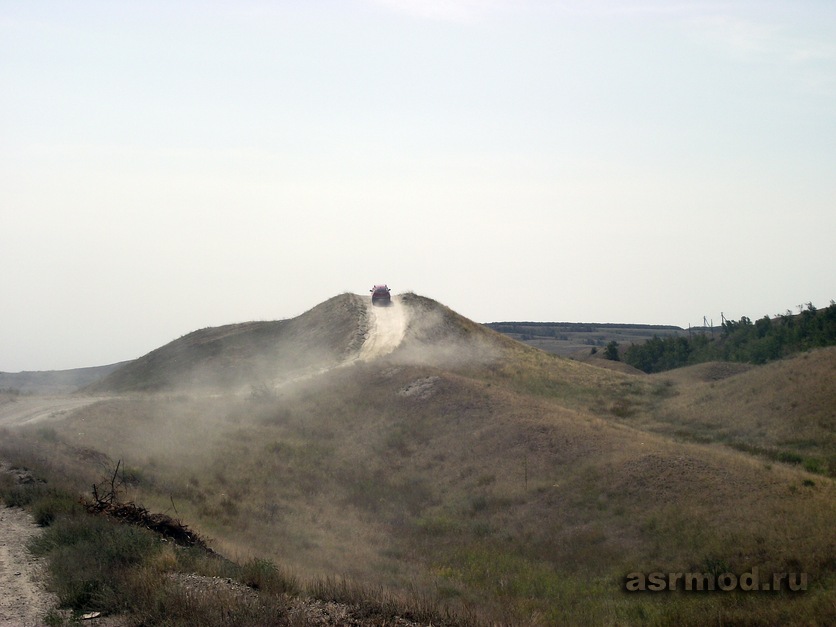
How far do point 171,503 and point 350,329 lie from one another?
102ft

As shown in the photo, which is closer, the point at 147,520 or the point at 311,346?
the point at 147,520

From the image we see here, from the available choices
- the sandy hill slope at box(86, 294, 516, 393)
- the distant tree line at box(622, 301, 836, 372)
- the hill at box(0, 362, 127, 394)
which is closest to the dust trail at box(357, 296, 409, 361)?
the sandy hill slope at box(86, 294, 516, 393)

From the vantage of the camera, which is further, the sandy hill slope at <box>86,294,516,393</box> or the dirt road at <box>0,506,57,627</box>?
the sandy hill slope at <box>86,294,516,393</box>

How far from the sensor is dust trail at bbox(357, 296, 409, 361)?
47.2m

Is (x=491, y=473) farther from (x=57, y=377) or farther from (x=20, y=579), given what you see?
(x=57, y=377)

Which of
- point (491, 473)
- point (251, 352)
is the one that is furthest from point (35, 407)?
point (491, 473)

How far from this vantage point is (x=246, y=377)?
153 ft

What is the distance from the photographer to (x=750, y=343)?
73375 millimetres

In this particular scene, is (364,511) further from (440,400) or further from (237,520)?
(440,400)

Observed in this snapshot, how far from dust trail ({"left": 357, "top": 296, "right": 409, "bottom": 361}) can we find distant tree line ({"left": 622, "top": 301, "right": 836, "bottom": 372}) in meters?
33.5

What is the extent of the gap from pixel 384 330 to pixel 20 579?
40.9m

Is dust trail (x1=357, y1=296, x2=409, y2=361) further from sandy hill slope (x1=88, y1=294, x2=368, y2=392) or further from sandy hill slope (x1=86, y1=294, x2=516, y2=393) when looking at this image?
sandy hill slope (x1=88, y1=294, x2=368, y2=392)

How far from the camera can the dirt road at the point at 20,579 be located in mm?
10320

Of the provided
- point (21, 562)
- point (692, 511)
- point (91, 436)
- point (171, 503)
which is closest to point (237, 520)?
point (171, 503)
